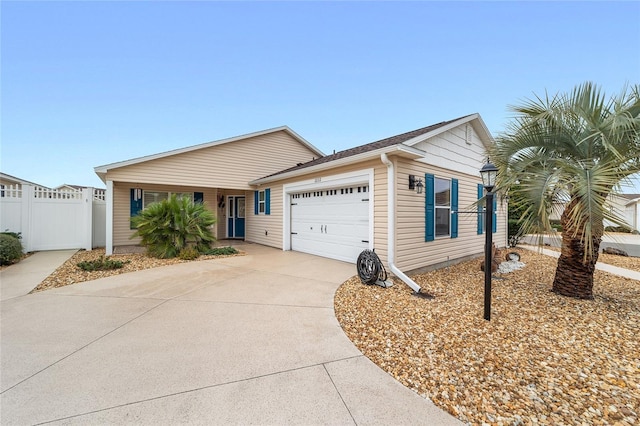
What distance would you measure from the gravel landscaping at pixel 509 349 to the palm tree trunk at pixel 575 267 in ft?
0.63

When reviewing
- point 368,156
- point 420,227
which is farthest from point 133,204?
point 420,227

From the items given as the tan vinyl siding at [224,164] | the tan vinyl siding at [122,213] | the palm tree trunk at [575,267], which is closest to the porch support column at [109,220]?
the tan vinyl siding at [224,164]

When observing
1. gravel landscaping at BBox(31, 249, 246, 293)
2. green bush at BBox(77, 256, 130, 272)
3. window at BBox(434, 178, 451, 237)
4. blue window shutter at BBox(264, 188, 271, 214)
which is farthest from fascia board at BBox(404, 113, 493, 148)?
green bush at BBox(77, 256, 130, 272)

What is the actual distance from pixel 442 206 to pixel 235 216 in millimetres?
9445

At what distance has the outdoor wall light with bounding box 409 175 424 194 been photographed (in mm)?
6188

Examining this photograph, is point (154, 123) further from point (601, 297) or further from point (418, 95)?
point (601, 297)

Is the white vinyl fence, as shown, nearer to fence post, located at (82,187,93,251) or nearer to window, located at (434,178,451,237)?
fence post, located at (82,187,93,251)

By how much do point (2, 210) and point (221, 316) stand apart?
32.2 ft

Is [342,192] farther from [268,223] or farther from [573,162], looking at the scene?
[573,162]

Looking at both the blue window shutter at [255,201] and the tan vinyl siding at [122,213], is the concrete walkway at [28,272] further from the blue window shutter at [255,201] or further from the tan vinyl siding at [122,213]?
the blue window shutter at [255,201]

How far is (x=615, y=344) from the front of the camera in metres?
2.96

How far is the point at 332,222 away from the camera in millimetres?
7598

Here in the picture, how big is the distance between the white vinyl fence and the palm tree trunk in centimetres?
1353

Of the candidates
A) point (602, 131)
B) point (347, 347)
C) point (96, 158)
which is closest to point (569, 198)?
point (602, 131)
